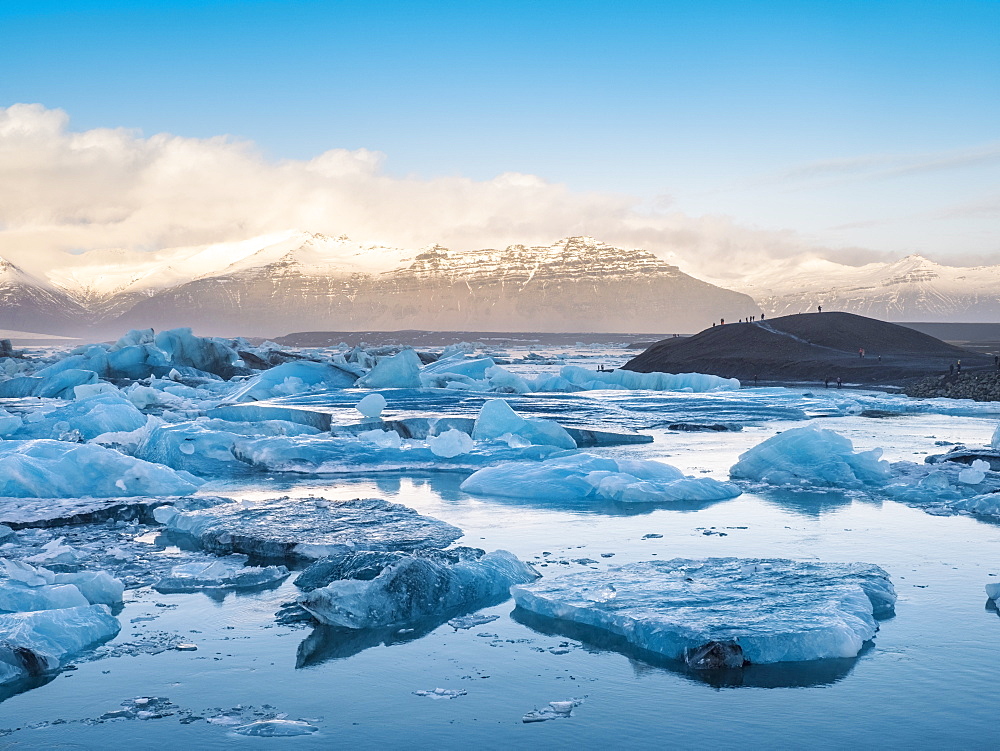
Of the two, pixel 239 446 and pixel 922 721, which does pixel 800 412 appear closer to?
pixel 239 446

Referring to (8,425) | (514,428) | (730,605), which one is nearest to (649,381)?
(514,428)

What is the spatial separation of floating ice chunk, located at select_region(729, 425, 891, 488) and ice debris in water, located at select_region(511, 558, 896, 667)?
4720 mm

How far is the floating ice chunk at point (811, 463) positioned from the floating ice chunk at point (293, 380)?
1532cm

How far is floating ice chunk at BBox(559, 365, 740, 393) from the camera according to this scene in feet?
115

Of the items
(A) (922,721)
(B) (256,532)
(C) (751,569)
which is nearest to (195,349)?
(B) (256,532)

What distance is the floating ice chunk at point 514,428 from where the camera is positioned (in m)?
14.5

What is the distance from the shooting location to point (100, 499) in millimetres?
10070

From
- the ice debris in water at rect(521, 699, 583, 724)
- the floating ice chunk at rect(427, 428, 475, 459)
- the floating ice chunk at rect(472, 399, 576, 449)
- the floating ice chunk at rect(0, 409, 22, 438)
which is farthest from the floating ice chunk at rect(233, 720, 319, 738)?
the floating ice chunk at rect(0, 409, 22, 438)

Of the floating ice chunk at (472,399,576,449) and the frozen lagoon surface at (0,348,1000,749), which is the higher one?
the floating ice chunk at (472,399,576,449)

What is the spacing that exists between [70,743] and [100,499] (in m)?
6.39

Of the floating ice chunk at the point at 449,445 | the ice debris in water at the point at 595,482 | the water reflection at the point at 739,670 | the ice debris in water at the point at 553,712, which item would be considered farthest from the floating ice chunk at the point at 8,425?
the ice debris in water at the point at 553,712

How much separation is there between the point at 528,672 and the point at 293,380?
2619 cm

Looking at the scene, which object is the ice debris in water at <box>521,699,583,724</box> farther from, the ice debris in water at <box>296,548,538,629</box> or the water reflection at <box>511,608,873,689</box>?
the ice debris in water at <box>296,548,538,629</box>

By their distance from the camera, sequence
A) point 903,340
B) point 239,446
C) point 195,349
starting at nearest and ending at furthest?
point 239,446, point 195,349, point 903,340
